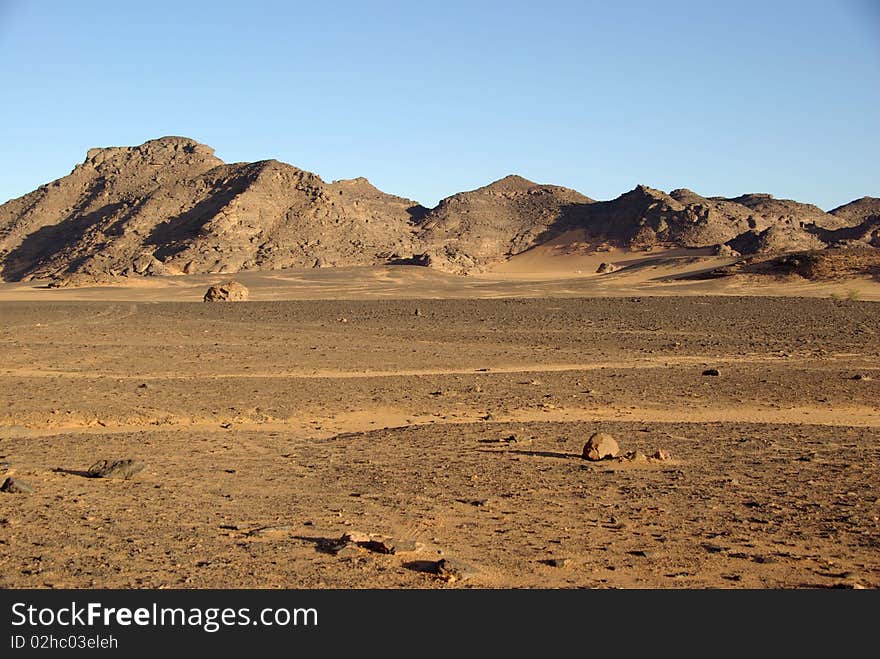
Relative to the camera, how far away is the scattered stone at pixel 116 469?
957cm

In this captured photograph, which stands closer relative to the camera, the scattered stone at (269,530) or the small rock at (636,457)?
the scattered stone at (269,530)

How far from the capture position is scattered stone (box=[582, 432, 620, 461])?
34.9ft

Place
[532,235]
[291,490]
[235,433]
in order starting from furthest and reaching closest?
[532,235], [235,433], [291,490]

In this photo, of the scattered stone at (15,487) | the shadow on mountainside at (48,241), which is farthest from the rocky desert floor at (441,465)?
the shadow on mountainside at (48,241)

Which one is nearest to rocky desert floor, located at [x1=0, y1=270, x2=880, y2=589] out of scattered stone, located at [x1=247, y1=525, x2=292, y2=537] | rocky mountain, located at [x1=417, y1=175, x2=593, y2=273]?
scattered stone, located at [x1=247, y1=525, x2=292, y2=537]


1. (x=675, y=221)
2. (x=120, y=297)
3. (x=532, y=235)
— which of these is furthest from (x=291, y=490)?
(x=532, y=235)

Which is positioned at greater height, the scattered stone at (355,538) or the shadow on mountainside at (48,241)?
the shadow on mountainside at (48,241)

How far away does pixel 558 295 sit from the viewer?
4831 cm

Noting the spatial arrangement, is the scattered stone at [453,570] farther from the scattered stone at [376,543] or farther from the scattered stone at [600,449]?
the scattered stone at [600,449]

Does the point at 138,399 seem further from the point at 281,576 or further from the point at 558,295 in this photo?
the point at 558,295

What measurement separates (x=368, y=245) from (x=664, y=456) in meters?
64.8

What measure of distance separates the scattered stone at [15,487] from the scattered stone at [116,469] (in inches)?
29.5

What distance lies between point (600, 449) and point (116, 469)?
5142mm

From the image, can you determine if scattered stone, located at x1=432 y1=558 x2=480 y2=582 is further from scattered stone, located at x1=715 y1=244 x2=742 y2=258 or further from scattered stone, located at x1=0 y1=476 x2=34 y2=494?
scattered stone, located at x1=715 y1=244 x2=742 y2=258
